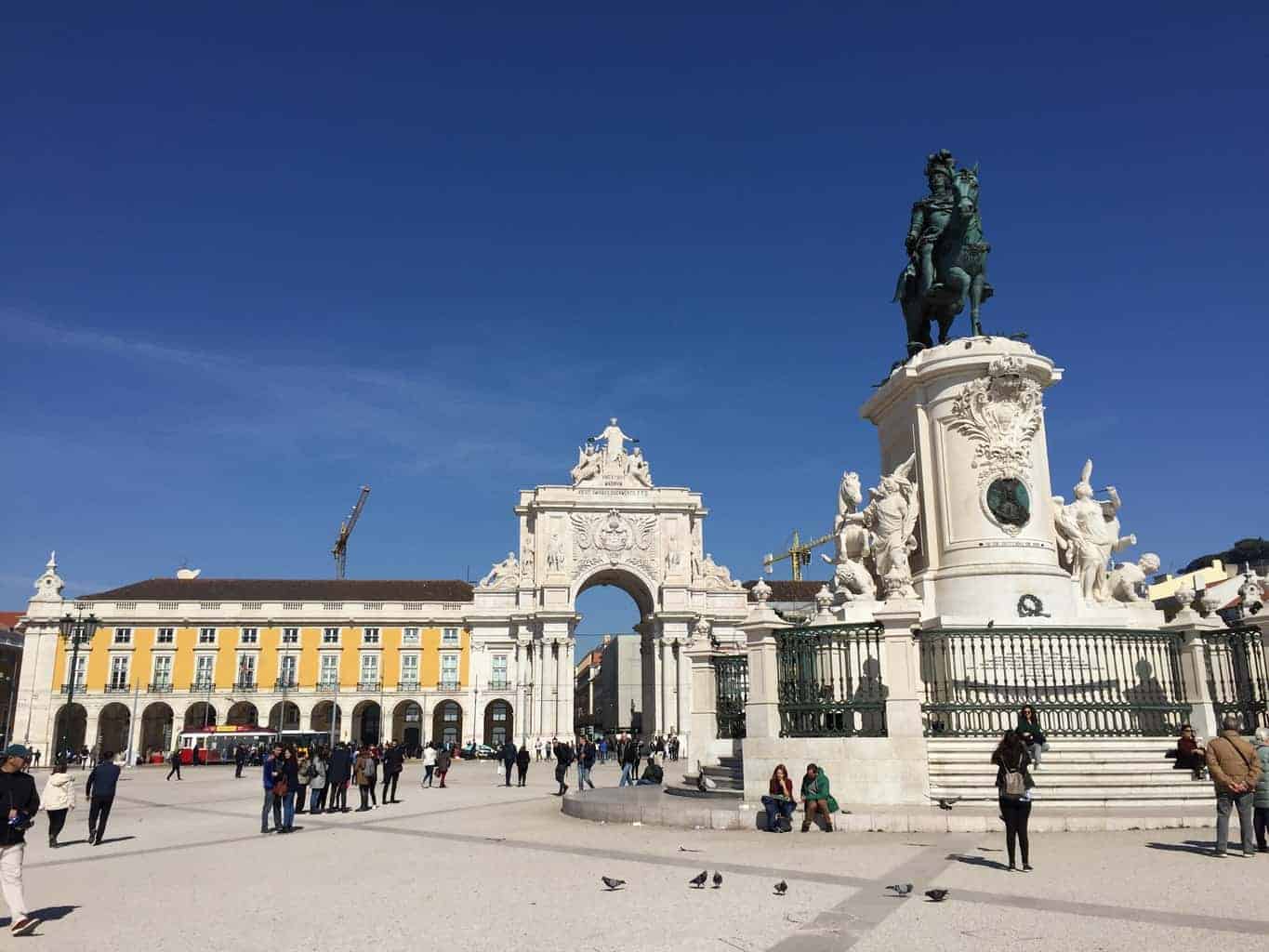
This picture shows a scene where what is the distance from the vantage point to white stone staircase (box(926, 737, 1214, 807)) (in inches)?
447

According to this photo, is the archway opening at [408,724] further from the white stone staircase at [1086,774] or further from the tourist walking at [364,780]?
the white stone staircase at [1086,774]

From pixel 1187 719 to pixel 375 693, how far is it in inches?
2309

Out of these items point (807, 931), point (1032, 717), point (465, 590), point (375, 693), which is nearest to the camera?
point (807, 931)

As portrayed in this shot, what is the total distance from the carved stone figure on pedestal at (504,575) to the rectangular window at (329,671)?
35.8ft

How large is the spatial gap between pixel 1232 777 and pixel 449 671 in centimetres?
6100

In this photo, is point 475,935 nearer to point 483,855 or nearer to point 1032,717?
point 483,855

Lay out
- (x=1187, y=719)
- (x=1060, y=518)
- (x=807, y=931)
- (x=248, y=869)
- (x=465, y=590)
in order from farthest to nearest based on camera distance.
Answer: (x=465, y=590) → (x=1060, y=518) → (x=1187, y=719) → (x=248, y=869) → (x=807, y=931)

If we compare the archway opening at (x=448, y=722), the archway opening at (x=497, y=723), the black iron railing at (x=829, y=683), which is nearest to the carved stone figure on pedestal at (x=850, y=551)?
the black iron railing at (x=829, y=683)

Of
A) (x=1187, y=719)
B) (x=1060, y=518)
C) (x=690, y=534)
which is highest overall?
(x=690, y=534)

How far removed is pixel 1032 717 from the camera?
10930 millimetres

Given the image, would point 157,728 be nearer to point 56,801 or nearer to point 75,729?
point 75,729

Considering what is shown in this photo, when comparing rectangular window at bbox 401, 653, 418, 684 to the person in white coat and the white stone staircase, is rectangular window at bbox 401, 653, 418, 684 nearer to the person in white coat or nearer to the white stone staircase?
the person in white coat

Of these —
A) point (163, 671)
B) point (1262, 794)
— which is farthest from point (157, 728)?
point (1262, 794)

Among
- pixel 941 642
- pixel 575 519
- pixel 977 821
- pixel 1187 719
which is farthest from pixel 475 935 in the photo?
pixel 575 519
